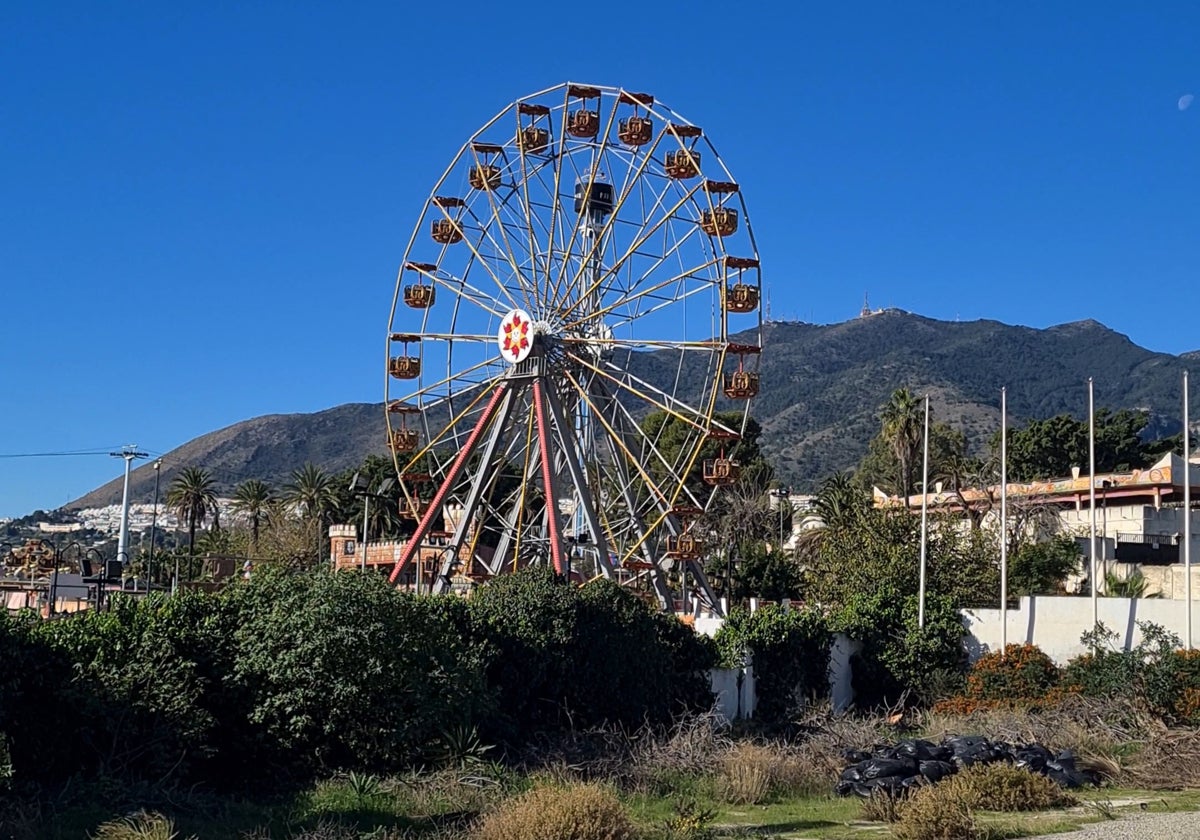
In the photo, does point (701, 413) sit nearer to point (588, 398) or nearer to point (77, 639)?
point (588, 398)

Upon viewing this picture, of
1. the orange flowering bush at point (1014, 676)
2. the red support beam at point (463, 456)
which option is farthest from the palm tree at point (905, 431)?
the orange flowering bush at point (1014, 676)

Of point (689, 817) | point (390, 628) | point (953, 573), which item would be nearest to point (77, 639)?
point (390, 628)

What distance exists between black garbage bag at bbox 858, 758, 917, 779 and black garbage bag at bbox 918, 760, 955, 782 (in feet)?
0.56

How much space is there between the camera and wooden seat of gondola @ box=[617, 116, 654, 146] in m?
41.7

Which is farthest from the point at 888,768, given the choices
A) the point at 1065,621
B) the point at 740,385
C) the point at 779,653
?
the point at 740,385

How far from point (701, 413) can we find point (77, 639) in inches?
869

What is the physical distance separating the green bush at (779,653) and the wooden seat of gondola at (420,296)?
15.7m

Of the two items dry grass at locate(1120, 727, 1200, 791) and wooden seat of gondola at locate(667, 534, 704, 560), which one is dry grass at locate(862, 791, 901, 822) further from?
wooden seat of gondola at locate(667, 534, 704, 560)

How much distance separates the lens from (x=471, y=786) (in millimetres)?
20766

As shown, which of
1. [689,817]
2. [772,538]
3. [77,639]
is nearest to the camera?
[689,817]

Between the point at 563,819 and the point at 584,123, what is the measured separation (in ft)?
98.4

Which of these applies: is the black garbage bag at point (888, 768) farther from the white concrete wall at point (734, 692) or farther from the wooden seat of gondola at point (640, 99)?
the wooden seat of gondola at point (640, 99)

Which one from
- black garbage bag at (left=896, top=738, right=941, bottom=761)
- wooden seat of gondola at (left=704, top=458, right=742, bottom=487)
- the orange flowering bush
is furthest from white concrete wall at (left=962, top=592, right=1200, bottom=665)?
black garbage bag at (left=896, top=738, right=941, bottom=761)

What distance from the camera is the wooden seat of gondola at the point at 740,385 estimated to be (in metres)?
38.9
